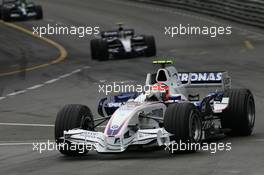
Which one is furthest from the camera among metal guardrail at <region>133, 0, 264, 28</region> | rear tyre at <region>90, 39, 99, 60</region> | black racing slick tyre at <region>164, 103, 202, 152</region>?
metal guardrail at <region>133, 0, 264, 28</region>

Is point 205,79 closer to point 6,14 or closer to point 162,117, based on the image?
point 162,117

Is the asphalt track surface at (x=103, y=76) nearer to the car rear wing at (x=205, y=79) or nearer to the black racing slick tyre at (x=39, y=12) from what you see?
the black racing slick tyre at (x=39, y=12)

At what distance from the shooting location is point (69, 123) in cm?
1458

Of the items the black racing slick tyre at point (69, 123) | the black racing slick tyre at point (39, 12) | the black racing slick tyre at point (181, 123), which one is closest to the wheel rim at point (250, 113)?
the black racing slick tyre at point (181, 123)

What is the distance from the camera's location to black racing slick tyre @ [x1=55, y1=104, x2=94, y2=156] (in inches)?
570

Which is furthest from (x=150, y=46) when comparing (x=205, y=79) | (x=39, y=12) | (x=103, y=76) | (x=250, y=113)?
(x=250, y=113)

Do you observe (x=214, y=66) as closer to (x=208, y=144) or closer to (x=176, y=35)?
(x=176, y=35)

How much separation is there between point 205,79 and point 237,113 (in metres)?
1.30

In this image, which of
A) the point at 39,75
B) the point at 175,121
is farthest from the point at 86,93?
the point at 175,121

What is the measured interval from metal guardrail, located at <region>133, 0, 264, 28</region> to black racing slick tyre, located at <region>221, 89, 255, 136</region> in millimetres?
24189

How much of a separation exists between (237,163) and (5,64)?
21575mm

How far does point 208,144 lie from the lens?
15.3 m
